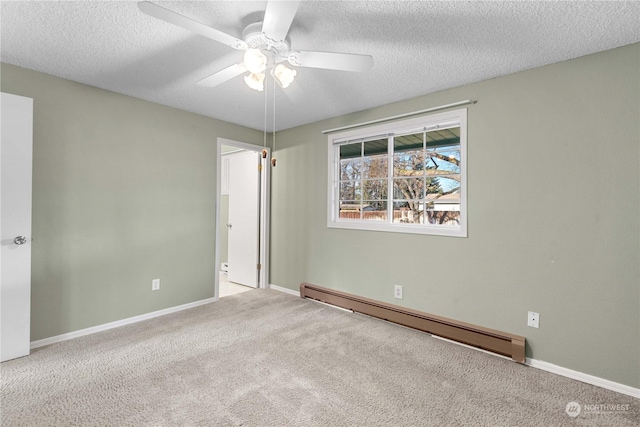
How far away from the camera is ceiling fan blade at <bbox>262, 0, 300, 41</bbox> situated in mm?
1353

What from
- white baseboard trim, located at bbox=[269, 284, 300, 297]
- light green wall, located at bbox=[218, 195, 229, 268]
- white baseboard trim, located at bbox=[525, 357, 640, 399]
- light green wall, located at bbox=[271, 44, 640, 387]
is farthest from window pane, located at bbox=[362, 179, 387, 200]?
light green wall, located at bbox=[218, 195, 229, 268]

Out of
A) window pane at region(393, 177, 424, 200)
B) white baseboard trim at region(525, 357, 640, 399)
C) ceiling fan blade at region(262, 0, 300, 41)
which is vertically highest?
ceiling fan blade at region(262, 0, 300, 41)

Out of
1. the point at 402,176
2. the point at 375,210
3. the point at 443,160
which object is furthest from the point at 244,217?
Answer: the point at 443,160

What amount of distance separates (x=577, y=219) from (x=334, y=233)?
229cm

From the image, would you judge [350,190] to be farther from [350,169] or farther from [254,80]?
[254,80]

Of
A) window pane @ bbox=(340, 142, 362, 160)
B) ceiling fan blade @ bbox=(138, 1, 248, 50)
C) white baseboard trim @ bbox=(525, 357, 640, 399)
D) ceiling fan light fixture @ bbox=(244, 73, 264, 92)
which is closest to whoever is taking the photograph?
ceiling fan blade @ bbox=(138, 1, 248, 50)

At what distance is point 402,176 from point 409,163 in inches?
5.9

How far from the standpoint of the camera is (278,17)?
1442mm

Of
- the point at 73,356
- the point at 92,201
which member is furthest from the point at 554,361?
the point at 92,201

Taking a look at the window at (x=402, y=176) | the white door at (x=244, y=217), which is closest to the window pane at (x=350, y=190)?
the window at (x=402, y=176)

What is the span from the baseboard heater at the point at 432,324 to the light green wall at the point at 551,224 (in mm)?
99

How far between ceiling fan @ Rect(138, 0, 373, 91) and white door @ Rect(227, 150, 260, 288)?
8.23 feet

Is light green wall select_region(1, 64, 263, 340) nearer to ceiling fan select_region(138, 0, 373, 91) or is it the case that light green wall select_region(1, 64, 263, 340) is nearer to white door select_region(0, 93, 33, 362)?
white door select_region(0, 93, 33, 362)

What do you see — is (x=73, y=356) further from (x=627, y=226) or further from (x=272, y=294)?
(x=627, y=226)
